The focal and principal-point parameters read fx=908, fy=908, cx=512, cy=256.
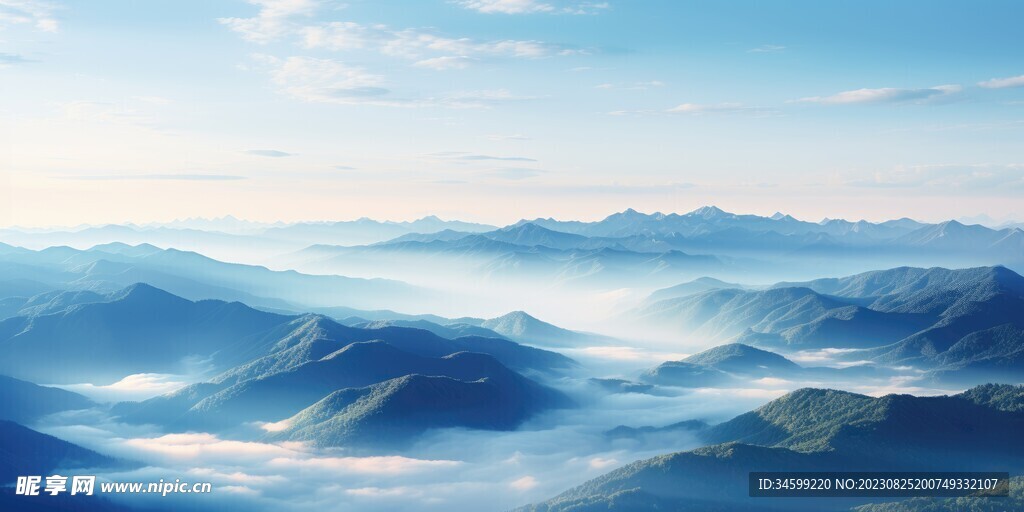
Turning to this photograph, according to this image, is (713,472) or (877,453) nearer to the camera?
(713,472)

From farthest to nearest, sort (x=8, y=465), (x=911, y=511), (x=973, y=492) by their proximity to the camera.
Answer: (x=8, y=465) → (x=973, y=492) → (x=911, y=511)

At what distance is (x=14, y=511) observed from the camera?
584 feet

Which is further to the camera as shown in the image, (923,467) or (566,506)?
(923,467)

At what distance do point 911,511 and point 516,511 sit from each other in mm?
76735

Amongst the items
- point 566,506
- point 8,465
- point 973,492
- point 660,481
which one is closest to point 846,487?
point 973,492

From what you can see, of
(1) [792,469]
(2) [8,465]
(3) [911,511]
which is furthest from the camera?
(2) [8,465]

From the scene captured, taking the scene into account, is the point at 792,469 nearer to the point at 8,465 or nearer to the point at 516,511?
the point at 516,511

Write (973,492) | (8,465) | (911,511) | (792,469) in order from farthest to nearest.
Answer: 1. (8,465)
2. (792,469)
3. (973,492)
4. (911,511)

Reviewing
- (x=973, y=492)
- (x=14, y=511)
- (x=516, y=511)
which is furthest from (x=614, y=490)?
(x=14, y=511)

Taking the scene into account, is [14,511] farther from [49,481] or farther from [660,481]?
[660,481]

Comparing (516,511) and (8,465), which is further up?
(8,465)

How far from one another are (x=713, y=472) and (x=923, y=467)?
51352 millimetres

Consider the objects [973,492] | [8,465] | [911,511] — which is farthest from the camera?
[8,465]

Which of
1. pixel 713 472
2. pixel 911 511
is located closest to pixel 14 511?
Result: pixel 713 472
